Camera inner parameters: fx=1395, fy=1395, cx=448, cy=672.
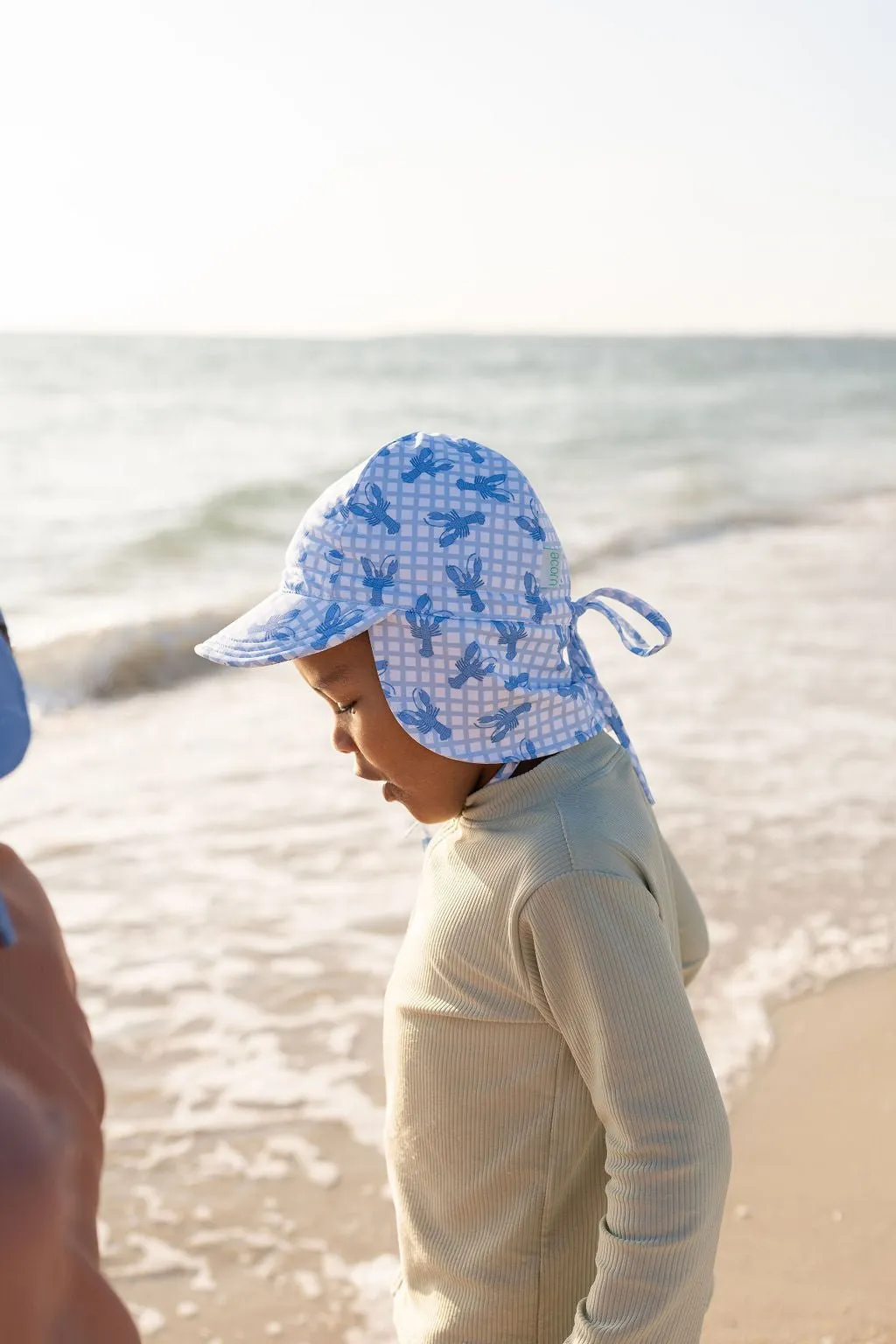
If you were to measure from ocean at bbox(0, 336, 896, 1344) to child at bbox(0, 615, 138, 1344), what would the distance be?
209 cm

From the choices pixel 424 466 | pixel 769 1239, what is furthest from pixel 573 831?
pixel 769 1239

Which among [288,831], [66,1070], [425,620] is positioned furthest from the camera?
[288,831]

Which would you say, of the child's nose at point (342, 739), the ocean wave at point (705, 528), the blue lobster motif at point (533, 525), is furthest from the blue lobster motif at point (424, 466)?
the ocean wave at point (705, 528)

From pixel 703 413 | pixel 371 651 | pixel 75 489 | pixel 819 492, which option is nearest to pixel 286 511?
pixel 75 489

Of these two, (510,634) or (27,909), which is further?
(510,634)

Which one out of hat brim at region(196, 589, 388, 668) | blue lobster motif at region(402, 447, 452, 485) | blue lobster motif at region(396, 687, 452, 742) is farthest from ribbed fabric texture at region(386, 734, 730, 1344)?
blue lobster motif at region(402, 447, 452, 485)

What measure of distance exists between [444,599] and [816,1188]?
77.7 inches

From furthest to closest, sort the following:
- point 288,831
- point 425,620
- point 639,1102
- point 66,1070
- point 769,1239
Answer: point 288,831 → point 769,1239 → point 425,620 → point 639,1102 → point 66,1070

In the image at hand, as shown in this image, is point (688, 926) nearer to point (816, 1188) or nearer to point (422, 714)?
point (422, 714)

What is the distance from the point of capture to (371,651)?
162 centimetres

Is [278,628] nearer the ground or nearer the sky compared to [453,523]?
nearer the ground

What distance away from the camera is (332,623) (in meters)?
1.59

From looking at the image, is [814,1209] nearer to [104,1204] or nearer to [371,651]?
[104,1204]

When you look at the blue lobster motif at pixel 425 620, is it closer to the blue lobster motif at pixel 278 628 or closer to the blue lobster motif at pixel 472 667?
the blue lobster motif at pixel 472 667
